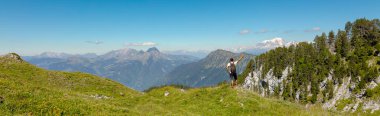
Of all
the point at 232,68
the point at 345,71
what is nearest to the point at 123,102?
the point at 232,68

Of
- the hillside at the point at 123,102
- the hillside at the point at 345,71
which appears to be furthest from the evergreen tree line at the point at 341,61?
the hillside at the point at 123,102

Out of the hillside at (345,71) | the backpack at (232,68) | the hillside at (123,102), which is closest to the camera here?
the hillside at (123,102)

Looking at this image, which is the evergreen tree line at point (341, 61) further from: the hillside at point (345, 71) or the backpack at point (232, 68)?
the backpack at point (232, 68)

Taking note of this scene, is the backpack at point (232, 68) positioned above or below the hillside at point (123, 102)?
above

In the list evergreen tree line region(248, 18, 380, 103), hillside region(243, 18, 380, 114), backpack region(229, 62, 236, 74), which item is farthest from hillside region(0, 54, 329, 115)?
hillside region(243, 18, 380, 114)

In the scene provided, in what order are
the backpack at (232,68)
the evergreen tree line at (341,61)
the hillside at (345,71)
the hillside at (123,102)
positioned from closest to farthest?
1. the hillside at (123,102)
2. the backpack at (232,68)
3. the hillside at (345,71)
4. the evergreen tree line at (341,61)

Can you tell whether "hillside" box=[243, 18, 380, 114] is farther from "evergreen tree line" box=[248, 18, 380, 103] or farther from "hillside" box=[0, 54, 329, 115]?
"hillside" box=[0, 54, 329, 115]

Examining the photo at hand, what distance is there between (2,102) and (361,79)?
185m

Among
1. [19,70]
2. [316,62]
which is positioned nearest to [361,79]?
[316,62]

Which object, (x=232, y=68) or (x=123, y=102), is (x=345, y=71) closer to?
(x=232, y=68)

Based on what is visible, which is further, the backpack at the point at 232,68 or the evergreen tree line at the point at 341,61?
the evergreen tree line at the point at 341,61

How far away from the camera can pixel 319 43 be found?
194000 millimetres

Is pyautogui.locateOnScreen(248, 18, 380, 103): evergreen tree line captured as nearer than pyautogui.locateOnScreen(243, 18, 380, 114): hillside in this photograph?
No

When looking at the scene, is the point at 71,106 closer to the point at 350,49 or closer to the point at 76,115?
the point at 76,115
